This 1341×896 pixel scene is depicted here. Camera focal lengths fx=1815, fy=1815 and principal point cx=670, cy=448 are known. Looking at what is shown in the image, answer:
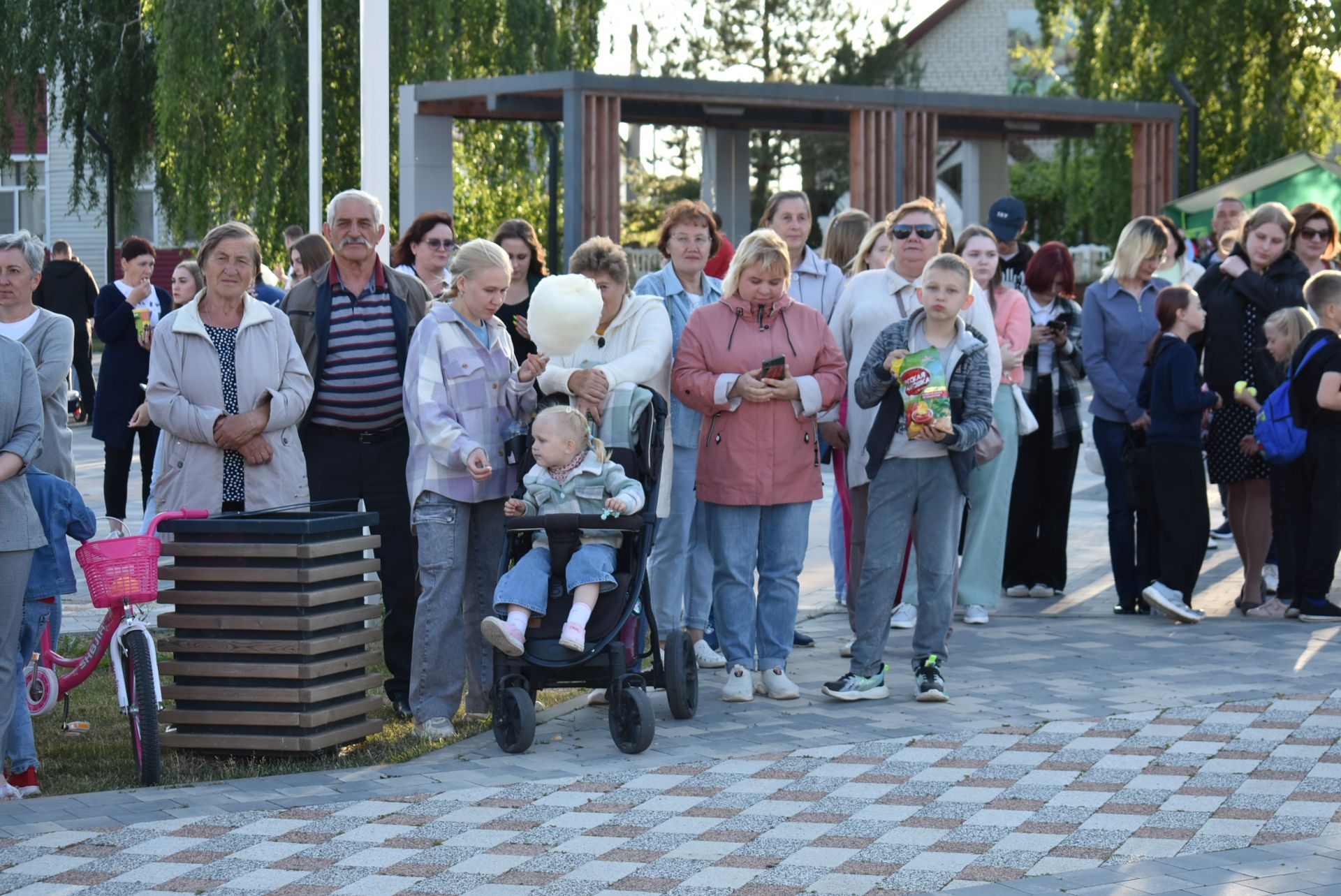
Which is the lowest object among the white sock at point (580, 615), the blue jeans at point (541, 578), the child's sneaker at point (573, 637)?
the child's sneaker at point (573, 637)

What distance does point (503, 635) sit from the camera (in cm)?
676

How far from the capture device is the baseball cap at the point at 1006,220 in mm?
10492

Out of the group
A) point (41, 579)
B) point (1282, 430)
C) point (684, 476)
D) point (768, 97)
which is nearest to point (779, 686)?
point (684, 476)

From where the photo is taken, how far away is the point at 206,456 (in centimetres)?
726

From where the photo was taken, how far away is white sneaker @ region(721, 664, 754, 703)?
784 centimetres

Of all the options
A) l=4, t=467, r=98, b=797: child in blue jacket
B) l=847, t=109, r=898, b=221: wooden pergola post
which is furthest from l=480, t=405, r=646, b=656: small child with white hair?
l=847, t=109, r=898, b=221: wooden pergola post

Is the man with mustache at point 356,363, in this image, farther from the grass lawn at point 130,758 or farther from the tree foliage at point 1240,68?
the tree foliage at point 1240,68

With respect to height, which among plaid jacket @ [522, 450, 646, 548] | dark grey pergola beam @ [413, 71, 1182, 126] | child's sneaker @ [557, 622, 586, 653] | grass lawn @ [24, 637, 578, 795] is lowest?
grass lawn @ [24, 637, 578, 795]

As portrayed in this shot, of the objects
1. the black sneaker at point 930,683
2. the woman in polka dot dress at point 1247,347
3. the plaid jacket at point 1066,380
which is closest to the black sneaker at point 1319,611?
the woman in polka dot dress at point 1247,347

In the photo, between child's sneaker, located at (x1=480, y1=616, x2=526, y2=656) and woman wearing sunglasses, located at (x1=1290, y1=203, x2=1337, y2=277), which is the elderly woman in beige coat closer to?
child's sneaker, located at (x1=480, y1=616, x2=526, y2=656)

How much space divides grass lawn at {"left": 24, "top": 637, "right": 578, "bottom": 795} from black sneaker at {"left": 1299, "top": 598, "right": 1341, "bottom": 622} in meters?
4.86

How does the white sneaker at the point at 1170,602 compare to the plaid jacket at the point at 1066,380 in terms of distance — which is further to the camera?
the plaid jacket at the point at 1066,380

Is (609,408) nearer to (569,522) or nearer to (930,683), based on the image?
(569,522)

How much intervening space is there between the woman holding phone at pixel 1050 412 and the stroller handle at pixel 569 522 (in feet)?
13.3
